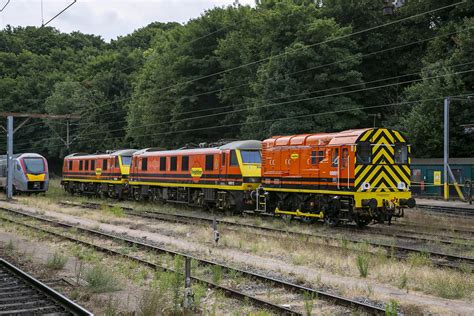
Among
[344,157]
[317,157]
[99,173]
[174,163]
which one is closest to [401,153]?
[344,157]

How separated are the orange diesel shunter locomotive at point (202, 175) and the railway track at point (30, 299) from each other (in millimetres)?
13996

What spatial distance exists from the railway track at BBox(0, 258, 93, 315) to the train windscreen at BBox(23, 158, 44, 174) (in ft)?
99.1

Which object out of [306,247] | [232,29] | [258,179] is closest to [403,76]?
[232,29]

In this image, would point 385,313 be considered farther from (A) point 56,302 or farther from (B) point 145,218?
(B) point 145,218

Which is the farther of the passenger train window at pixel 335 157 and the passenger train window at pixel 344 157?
the passenger train window at pixel 335 157

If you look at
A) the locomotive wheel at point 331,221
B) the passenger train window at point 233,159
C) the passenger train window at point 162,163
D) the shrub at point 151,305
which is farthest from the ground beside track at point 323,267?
the passenger train window at point 162,163

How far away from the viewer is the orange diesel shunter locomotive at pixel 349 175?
60.0 ft

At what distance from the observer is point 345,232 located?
1853 cm

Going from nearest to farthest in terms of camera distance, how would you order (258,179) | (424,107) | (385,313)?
(385,313)
(258,179)
(424,107)

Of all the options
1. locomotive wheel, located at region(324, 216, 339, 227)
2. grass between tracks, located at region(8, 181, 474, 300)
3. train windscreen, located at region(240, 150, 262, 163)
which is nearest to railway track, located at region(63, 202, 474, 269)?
grass between tracks, located at region(8, 181, 474, 300)

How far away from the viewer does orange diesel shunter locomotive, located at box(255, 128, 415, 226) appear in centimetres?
1830

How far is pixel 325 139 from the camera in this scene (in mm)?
19781

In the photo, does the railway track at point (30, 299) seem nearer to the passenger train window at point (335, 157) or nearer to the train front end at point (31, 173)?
the passenger train window at point (335, 157)

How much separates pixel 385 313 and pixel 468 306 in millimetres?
2141
